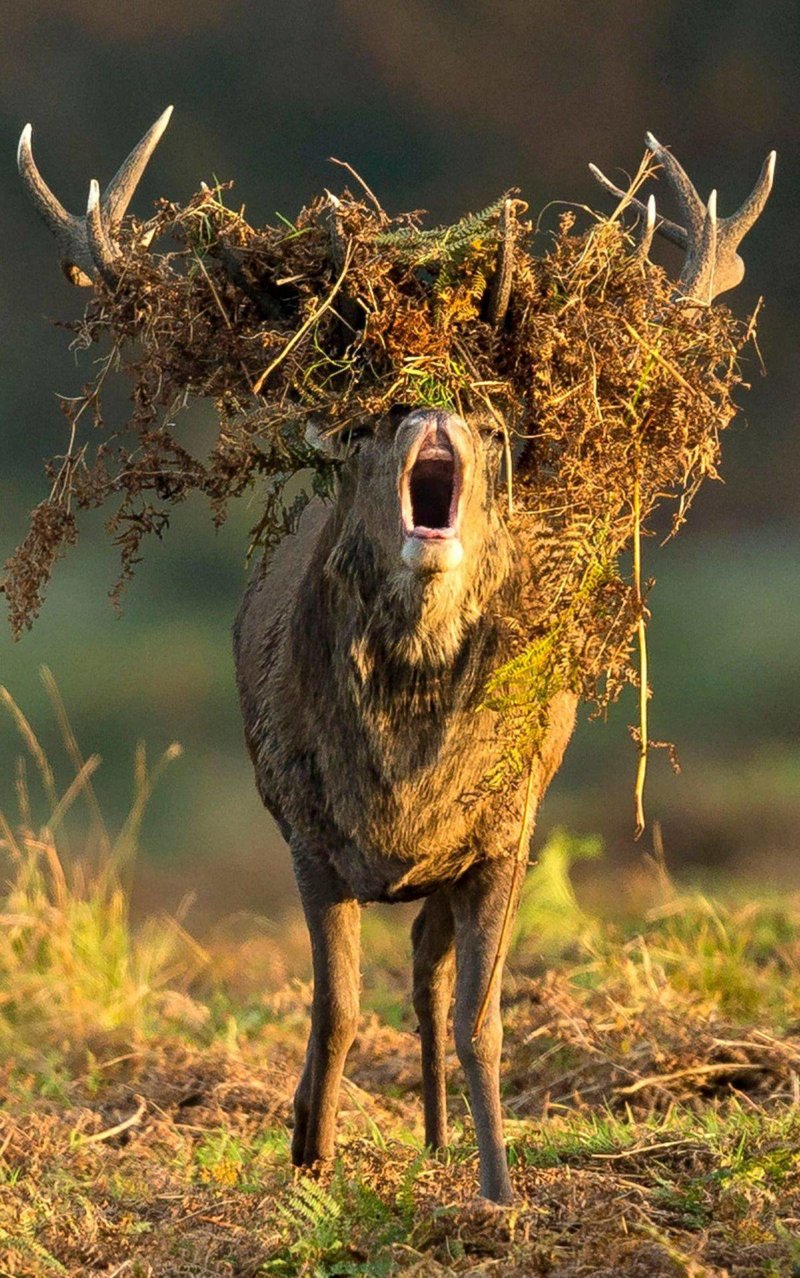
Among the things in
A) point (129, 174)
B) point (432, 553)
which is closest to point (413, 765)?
point (432, 553)

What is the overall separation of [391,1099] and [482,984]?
7.16 feet

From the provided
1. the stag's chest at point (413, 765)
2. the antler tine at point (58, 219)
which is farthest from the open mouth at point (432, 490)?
the antler tine at point (58, 219)

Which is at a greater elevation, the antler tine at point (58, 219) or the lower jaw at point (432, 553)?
the antler tine at point (58, 219)

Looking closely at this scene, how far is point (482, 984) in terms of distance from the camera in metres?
5.75

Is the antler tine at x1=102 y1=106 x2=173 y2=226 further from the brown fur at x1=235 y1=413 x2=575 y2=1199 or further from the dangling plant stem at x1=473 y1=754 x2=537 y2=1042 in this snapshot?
the dangling plant stem at x1=473 y1=754 x2=537 y2=1042

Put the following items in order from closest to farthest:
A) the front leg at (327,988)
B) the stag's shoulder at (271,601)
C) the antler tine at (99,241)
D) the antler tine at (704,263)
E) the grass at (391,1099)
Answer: the grass at (391,1099), the antler tine at (99,241), the front leg at (327,988), the antler tine at (704,263), the stag's shoulder at (271,601)

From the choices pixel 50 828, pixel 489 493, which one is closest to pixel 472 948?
pixel 489 493

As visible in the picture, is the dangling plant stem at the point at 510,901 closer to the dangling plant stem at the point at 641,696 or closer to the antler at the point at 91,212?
the dangling plant stem at the point at 641,696

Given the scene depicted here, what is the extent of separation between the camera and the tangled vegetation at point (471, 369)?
213 inches

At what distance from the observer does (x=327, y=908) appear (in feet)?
19.9

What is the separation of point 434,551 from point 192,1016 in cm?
517

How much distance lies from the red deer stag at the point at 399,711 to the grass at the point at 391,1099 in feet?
1.52

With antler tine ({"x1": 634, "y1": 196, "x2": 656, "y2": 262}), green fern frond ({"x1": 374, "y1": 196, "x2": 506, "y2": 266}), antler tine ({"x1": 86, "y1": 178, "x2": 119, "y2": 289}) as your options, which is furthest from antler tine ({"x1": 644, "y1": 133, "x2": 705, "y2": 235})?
antler tine ({"x1": 86, "y1": 178, "x2": 119, "y2": 289})

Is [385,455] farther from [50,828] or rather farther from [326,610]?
[50,828]
